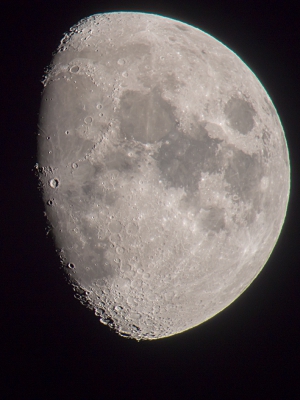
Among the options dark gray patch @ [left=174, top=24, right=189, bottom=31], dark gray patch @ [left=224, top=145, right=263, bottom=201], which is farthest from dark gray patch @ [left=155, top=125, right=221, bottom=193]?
dark gray patch @ [left=174, top=24, right=189, bottom=31]

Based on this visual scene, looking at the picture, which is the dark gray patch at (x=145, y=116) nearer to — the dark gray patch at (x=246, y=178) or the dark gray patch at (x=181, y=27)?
the dark gray patch at (x=246, y=178)

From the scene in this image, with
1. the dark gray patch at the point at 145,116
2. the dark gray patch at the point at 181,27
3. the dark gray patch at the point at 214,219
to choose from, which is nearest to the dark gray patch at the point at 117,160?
the dark gray patch at the point at 145,116

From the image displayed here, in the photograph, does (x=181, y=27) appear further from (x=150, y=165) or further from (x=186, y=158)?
(x=150, y=165)

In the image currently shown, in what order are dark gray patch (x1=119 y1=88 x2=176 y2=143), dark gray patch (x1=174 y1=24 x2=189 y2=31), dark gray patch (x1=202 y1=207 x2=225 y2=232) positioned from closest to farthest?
dark gray patch (x1=119 y1=88 x2=176 y2=143) → dark gray patch (x1=202 y1=207 x2=225 y2=232) → dark gray patch (x1=174 y1=24 x2=189 y2=31)

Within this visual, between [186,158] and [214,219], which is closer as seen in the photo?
[186,158]

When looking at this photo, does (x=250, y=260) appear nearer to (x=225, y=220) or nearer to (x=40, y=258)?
(x=225, y=220)

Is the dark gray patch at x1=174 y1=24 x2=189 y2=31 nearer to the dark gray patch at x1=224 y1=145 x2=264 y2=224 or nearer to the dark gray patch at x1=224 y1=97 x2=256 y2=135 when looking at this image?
the dark gray patch at x1=224 y1=97 x2=256 y2=135

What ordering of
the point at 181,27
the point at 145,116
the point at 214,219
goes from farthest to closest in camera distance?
the point at 181,27 → the point at 214,219 → the point at 145,116

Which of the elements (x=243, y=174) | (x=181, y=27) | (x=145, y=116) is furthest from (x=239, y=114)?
(x=181, y=27)
